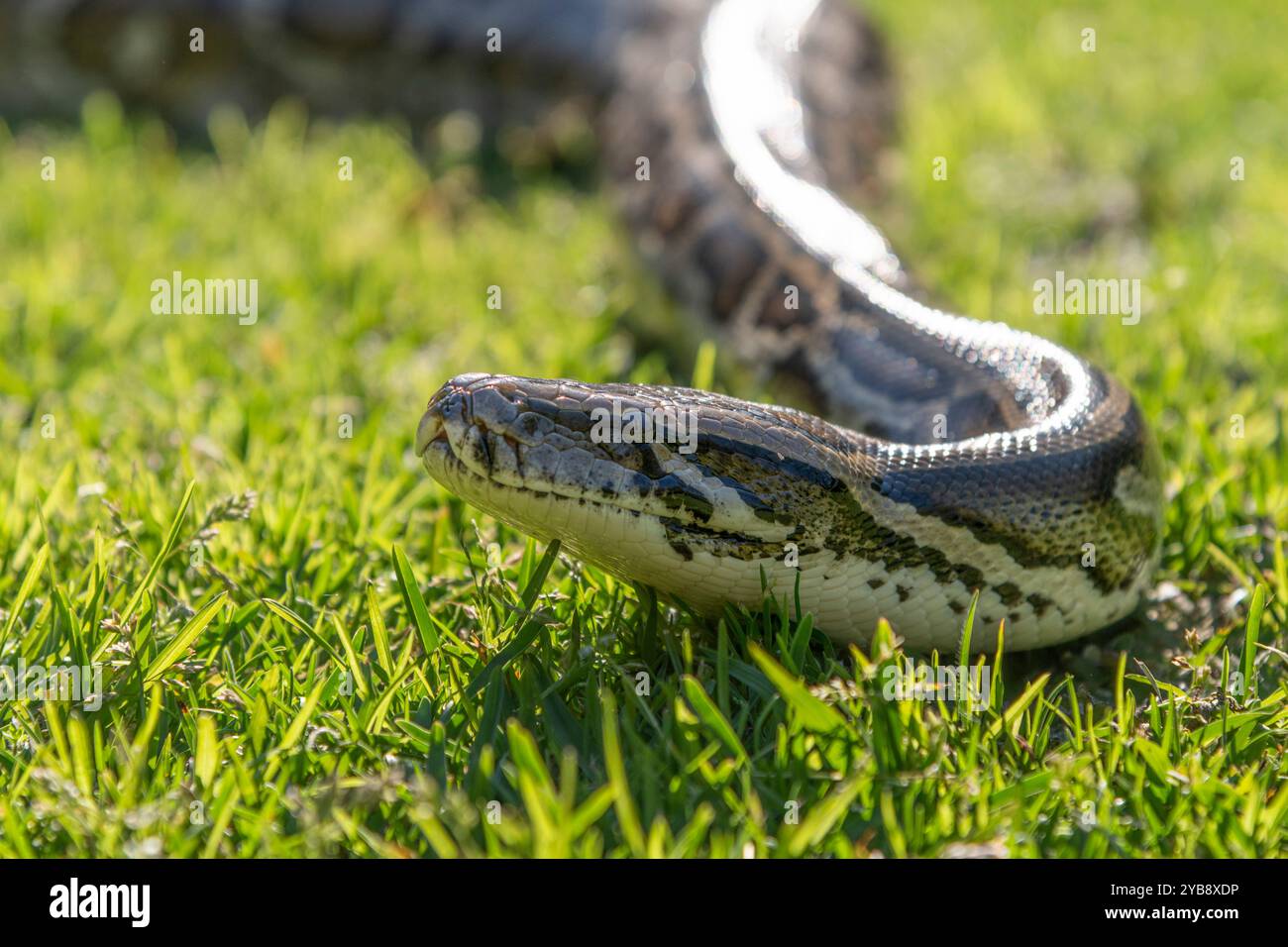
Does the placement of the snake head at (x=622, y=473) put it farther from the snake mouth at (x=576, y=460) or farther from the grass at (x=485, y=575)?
the grass at (x=485, y=575)

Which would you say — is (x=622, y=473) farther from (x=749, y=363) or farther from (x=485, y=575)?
(x=749, y=363)

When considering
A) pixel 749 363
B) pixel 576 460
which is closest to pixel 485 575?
pixel 576 460

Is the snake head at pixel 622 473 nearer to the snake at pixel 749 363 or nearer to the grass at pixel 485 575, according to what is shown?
the snake at pixel 749 363

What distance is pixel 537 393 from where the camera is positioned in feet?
11.4

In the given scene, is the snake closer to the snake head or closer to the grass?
the snake head

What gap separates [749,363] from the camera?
546 cm

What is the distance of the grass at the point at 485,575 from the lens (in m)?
3.02

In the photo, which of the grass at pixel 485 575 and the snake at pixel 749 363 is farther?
the snake at pixel 749 363

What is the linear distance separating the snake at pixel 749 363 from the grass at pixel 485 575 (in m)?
0.19

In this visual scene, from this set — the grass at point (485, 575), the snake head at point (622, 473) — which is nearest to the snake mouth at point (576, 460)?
the snake head at point (622, 473)

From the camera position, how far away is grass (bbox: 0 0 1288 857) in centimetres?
302

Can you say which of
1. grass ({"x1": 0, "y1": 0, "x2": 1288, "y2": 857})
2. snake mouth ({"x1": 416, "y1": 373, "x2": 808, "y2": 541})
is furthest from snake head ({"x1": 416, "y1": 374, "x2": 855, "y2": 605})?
grass ({"x1": 0, "y1": 0, "x2": 1288, "y2": 857})

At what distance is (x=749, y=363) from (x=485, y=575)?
214 cm

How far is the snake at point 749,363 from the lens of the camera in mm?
3471
